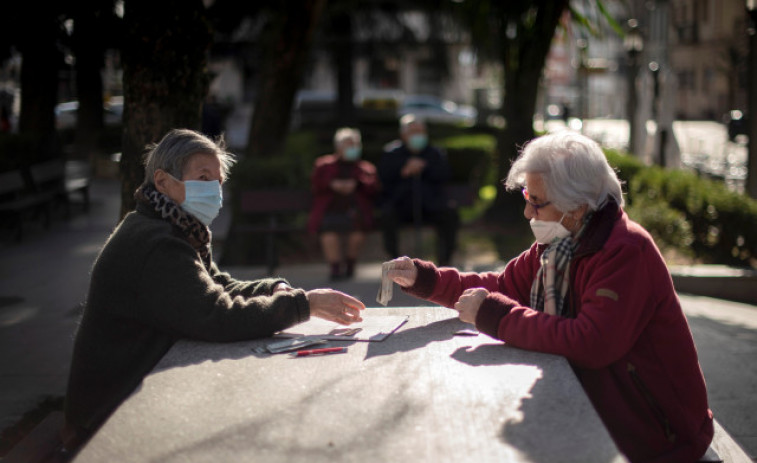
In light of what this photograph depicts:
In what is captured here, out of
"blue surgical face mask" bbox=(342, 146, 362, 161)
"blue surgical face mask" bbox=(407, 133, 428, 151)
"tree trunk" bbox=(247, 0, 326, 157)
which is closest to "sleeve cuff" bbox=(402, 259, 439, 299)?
"blue surgical face mask" bbox=(342, 146, 362, 161)

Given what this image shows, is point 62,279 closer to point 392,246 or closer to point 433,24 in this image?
point 392,246

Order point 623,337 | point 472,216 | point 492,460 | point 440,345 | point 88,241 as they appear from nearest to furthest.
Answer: point 492,460, point 623,337, point 440,345, point 88,241, point 472,216

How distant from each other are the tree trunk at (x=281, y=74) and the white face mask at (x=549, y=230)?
877 centimetres

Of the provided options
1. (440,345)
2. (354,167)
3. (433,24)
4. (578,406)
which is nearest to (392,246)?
(354,167)

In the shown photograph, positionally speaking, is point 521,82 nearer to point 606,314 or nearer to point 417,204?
point 417,204

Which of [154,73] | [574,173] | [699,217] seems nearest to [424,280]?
[574,173]

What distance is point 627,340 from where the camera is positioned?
9.63 ft

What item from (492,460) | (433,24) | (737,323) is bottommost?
(737,323)

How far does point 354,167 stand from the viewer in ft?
32.2

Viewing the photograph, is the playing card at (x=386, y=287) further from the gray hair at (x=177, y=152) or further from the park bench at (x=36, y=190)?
the park bench at (x=36, y=190)

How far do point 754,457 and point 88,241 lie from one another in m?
9.33

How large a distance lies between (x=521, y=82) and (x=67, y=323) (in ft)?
23.8

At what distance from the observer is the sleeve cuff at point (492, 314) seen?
3.08m

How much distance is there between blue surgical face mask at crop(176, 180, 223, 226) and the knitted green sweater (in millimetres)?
95
